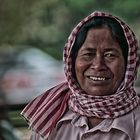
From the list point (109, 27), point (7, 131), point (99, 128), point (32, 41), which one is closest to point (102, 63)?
point (109, 27)

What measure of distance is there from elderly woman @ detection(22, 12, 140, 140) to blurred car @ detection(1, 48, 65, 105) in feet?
2.86

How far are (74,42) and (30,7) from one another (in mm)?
975

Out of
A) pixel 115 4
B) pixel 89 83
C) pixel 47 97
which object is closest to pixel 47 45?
pixel 115 4

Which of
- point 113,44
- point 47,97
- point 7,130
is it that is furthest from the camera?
point 7,130

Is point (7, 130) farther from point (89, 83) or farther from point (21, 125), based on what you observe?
point (89, 83)

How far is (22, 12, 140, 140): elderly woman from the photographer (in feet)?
4.87

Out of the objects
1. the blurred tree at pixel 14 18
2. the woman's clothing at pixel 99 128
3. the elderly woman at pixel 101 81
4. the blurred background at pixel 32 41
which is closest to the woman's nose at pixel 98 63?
the elderly woman at pixel 101 81

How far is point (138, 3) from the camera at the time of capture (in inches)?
95.7

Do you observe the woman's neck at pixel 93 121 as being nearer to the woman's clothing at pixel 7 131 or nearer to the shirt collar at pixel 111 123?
the shirt collar at pixel 111 123

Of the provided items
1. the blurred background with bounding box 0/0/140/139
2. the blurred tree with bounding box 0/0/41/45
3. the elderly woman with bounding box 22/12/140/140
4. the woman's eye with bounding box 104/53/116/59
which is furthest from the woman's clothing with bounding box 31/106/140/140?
the blurred tree with bounding box 0/0/41/45

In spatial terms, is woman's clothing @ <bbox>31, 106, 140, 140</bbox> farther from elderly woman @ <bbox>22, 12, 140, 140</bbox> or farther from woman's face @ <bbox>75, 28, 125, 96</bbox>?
woman's face @ <bbox>75, 28, 125, 96</bbox>

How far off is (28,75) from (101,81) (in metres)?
1.09

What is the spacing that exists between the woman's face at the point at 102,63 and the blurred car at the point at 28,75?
0.93 metres

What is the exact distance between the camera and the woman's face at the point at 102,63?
148 cm
